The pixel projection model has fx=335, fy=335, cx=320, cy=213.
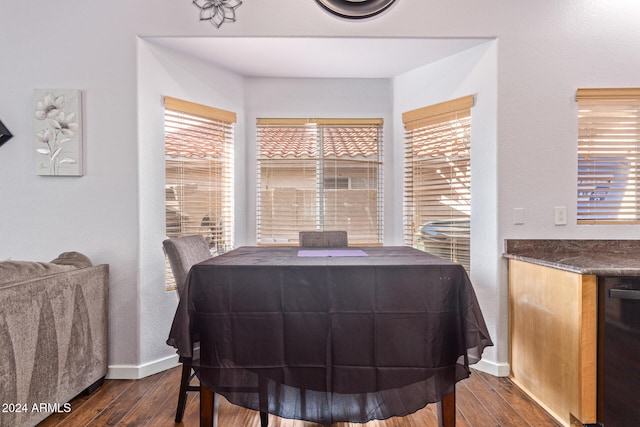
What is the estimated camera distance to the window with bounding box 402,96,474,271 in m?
2.65

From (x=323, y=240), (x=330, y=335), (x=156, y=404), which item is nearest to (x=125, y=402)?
(x=156, y=404)

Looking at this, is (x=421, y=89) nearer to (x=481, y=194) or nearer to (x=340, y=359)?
(x=481, y=194)

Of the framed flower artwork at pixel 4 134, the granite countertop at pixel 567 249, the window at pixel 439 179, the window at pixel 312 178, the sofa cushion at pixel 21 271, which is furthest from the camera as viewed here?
the window at pixel 312 178

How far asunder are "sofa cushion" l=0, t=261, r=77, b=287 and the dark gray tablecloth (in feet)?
2.93

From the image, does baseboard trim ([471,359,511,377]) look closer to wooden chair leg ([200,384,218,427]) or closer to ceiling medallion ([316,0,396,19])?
wooden chair leg ([200,384,218,427])

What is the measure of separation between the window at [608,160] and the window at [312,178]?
1.60 meters

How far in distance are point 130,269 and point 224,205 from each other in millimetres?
950

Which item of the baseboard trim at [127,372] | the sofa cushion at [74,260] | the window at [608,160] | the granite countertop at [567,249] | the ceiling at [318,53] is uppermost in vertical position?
the ceiling at [318,53]

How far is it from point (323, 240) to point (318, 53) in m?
1.48

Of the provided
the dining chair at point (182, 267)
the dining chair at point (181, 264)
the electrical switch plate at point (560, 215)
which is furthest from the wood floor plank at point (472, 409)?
the dining chair at point (181, 264)

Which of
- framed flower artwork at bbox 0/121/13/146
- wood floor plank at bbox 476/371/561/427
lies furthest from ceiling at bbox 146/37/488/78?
wood floor plank at bbox 476/371/561/427

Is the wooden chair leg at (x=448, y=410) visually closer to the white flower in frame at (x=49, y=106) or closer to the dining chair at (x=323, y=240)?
the dining chair at (x=323, y=240)

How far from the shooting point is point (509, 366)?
2.36 m

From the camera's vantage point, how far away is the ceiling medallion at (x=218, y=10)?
2.38m
